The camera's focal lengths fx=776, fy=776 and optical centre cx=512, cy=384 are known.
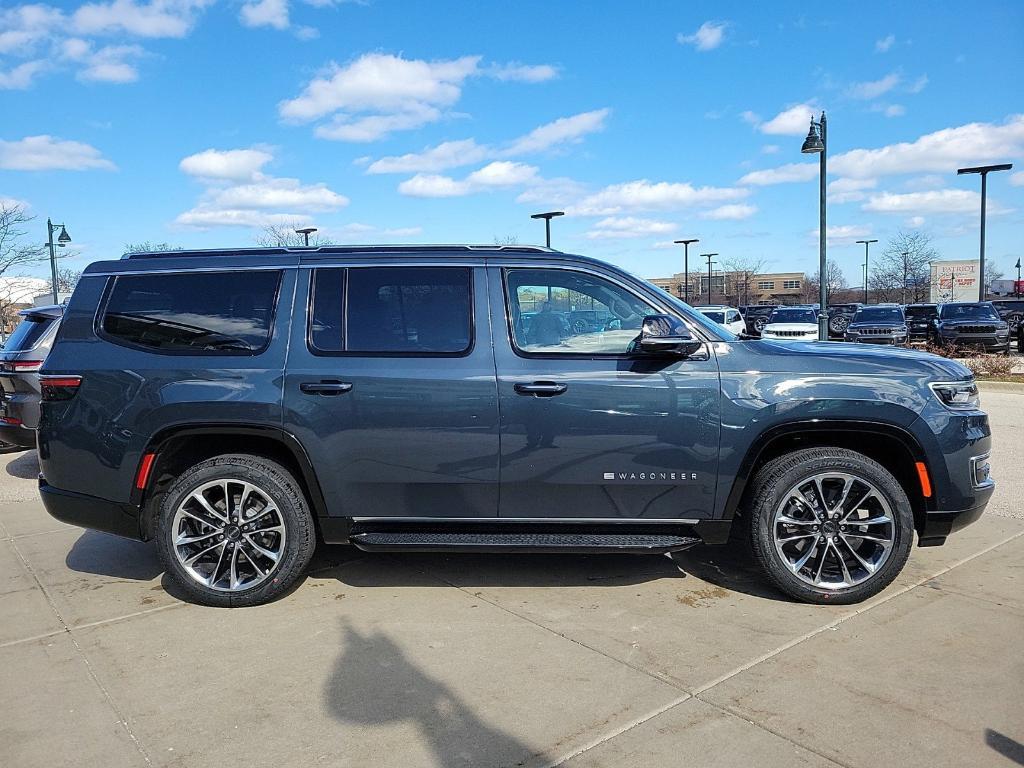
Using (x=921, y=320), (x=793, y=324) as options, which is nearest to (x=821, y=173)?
(x=793, y=324)

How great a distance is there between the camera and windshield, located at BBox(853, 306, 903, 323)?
2553cm

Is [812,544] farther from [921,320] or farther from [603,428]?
[921,320]

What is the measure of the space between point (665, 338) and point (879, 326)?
23495 millimetres

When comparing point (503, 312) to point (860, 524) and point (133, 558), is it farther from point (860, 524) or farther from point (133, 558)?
point (133, 558)

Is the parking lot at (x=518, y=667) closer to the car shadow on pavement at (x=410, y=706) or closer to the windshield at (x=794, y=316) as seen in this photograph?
the car shadow on pavement at (x=410, y=706)

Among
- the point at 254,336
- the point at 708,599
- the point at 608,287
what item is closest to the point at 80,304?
the point at 254,336

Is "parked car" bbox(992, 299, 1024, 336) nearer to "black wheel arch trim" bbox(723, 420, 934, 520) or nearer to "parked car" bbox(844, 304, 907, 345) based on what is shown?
"parked car" bbox(844, 304, 907, 345)

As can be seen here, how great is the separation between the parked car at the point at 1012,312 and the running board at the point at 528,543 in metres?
27.5

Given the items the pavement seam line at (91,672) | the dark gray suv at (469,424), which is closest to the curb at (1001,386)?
the dark gray suv at (469,424)

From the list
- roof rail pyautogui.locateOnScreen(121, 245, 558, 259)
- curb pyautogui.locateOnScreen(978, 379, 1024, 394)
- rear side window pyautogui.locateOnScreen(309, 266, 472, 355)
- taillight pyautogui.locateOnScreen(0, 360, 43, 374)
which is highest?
roof rail pyautogui.locateOnScreen(121, 245, 558, 259)

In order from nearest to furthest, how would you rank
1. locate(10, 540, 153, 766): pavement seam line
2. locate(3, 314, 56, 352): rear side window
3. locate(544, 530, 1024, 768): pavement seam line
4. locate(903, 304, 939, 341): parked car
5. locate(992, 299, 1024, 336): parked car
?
locate(544, 530, 1024, 768): pavement seam line → locate(10, 540, 153, 766): pavement seam line → locate(3, 314, 56, 352): rear side window → locate(903, 304, 939, 341): parked car → locate(992, 299, 1024, 336): parked car

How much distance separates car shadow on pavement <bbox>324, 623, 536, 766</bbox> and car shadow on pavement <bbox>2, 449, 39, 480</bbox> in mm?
6242

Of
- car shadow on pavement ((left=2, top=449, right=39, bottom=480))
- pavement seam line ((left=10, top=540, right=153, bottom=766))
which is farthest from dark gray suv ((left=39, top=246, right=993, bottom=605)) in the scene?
car shadow on pavement ((left=2, top=449, right=39, bottom=480))

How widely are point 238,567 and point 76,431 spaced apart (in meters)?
1.17
